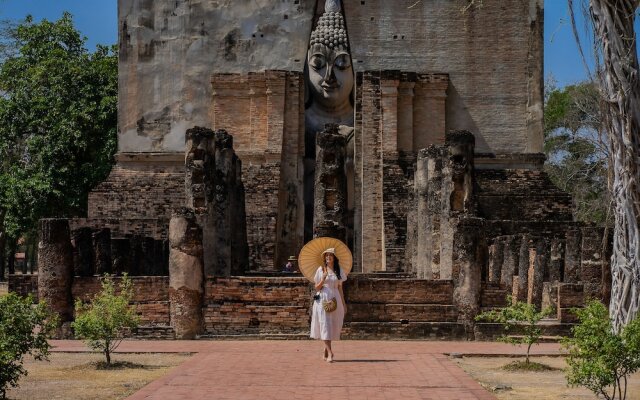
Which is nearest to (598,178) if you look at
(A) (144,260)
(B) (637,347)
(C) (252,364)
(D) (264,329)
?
(A) (144,260)

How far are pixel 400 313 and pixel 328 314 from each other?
11.0ft

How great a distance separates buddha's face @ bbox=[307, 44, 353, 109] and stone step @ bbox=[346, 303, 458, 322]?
11033 mm

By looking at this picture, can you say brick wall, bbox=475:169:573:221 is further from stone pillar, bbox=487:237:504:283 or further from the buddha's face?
the buddha's face

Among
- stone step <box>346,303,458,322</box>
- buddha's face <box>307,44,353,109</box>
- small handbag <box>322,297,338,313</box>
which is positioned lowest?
stone step <box>346,303,458,322</box>

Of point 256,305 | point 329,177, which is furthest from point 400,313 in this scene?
point 329,177

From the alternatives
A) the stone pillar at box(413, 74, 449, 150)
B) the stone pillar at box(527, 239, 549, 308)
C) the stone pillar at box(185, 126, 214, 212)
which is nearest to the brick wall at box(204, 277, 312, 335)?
the stone pillar at box(185, 126, 214, 212)

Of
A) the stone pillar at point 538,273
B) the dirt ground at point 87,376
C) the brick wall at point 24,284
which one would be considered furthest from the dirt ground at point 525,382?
the brick wall at point 24,284

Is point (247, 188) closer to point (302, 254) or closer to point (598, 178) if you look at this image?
point (302, 254)

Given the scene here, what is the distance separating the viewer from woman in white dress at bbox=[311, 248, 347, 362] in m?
11.1

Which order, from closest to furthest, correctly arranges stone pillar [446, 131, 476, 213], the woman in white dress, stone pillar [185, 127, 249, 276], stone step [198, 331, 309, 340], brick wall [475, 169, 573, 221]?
1. the woman in white dress
2. stone step [198, 331, 309, 340]
3. stone pillar [446, 131, 476, 213]
4. stone pillar [185, 127, 249, 276]
5. brick wall [475, 169, 573, 221]

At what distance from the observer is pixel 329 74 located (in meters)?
24.8

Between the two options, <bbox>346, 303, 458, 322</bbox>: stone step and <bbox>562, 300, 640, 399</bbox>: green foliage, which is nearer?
<bbox>562, 300, 640, 399</bbox>: green foliage

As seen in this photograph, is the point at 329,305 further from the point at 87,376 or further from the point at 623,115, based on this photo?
the point at 623,115

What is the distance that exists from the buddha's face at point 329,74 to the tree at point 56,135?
260 inches
